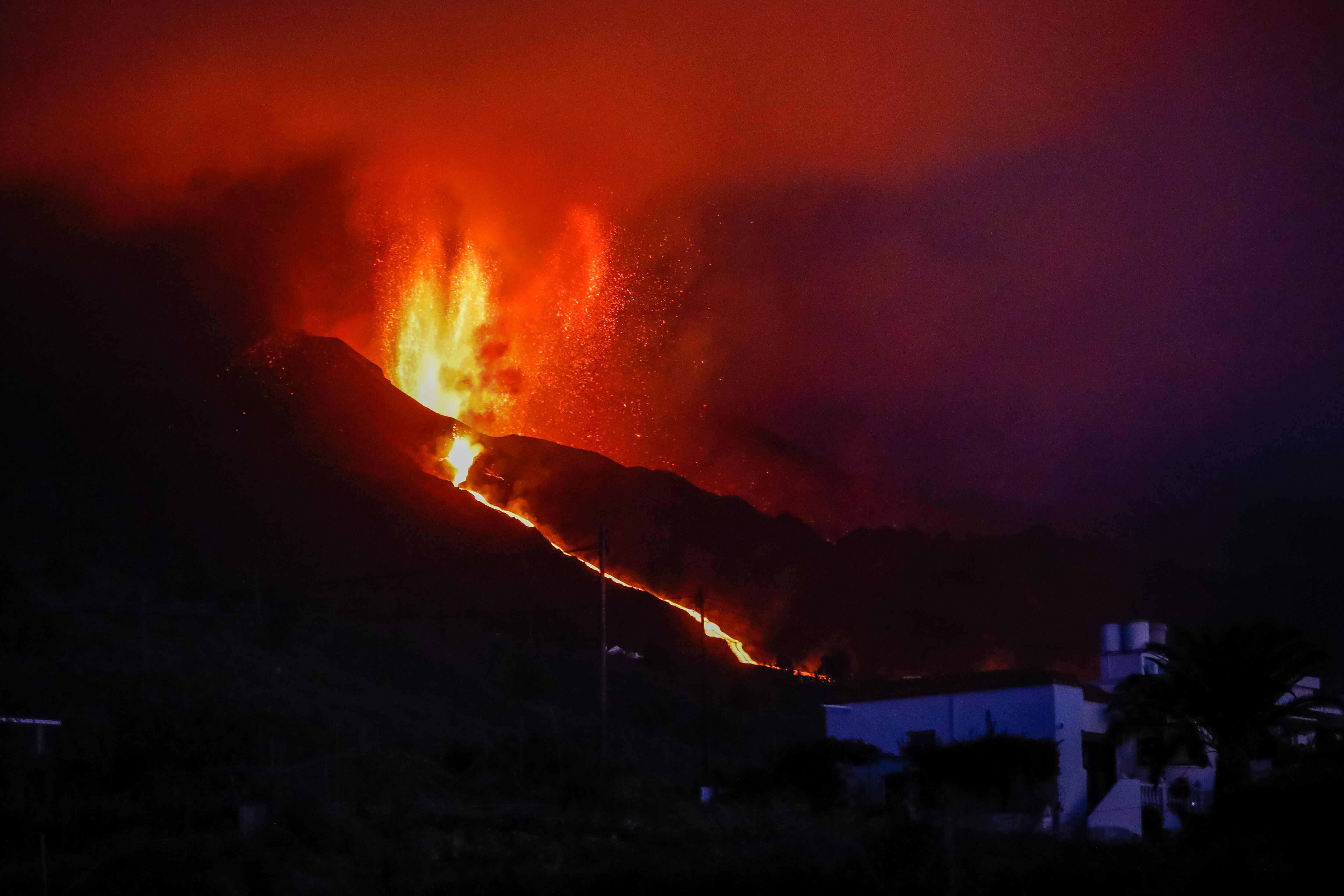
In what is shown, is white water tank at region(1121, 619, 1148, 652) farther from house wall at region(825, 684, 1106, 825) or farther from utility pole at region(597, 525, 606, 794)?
utility pole at region(597, 525, 606, 794)

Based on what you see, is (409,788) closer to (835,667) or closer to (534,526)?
(835,667)

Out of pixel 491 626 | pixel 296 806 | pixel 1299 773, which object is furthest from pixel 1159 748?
pixel 491 626

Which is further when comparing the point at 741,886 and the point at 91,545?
the point at 91,545

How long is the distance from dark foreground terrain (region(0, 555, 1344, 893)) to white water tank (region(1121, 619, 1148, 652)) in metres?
11.7

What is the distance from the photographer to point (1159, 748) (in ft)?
134

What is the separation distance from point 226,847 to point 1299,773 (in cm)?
1943

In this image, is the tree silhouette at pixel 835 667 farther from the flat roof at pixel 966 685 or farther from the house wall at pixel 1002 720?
the house wall at pixel 1002 720

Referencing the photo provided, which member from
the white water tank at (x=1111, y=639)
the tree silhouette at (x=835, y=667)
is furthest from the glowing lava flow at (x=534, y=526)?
the white water tank at (x=1111, y=639)

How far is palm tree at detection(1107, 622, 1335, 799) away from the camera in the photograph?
39.2m

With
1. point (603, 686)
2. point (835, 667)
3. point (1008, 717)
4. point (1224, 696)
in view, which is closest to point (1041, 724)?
point (1008, 717)

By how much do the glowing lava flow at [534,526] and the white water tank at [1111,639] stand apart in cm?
3729

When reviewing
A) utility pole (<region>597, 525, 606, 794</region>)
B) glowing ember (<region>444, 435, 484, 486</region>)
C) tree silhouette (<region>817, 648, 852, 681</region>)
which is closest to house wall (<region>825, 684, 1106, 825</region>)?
utility pole (<region>597, 525, 606, 794</region>)

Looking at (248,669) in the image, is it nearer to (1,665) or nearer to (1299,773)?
(1,665)

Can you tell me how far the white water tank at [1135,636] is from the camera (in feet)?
168
